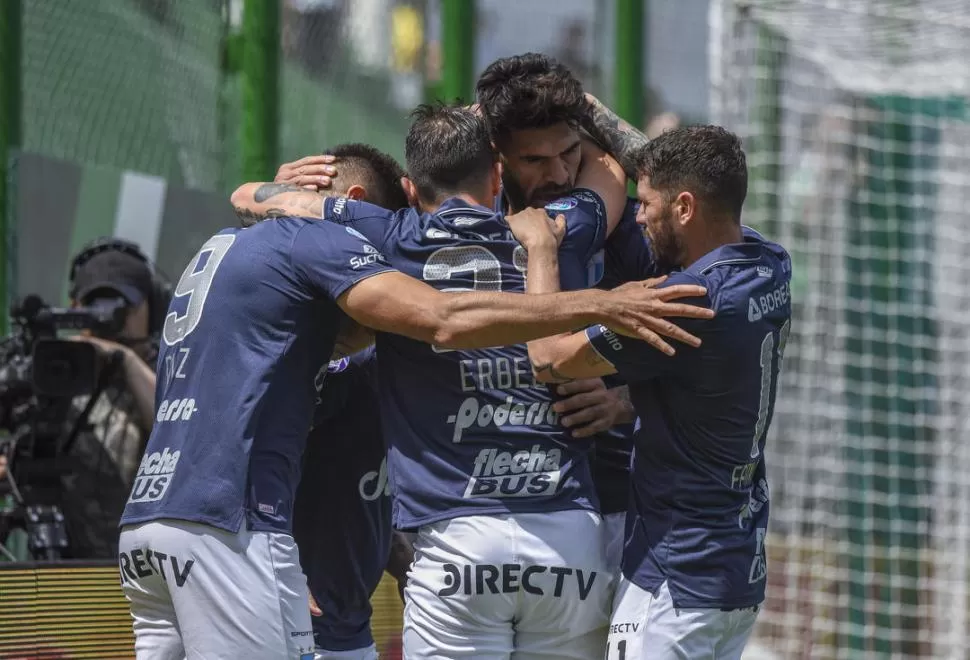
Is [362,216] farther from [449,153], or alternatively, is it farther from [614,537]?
[614,537]

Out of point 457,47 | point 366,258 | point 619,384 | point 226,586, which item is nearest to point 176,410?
point 226,586

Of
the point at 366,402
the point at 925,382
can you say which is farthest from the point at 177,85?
the point at 925,382

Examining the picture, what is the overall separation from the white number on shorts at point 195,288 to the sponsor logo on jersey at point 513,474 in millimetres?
839

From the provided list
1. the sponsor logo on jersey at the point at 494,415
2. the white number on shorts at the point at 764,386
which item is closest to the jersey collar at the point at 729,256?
the white number on shorts at the point at 764,386

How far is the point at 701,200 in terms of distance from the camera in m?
3.76

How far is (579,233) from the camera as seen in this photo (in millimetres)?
3842

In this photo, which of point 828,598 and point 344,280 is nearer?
point 344,280

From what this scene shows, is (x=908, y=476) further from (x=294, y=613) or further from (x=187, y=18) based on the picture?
(x=294, y=613)

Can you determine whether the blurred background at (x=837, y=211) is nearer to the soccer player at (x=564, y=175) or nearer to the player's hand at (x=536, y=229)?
the soccer player at (x=564, y=175)

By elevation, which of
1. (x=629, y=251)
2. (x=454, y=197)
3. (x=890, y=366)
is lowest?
(x=890, y=366)

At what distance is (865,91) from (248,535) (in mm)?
5844

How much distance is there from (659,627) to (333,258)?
1.26 m

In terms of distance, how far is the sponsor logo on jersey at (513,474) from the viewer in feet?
12.0

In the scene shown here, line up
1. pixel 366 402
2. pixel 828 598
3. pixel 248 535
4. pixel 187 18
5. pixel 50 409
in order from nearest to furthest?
pixel 248 535
pixel 366 402
pixel 50 409
pixel 187 18
pixel 828 598
